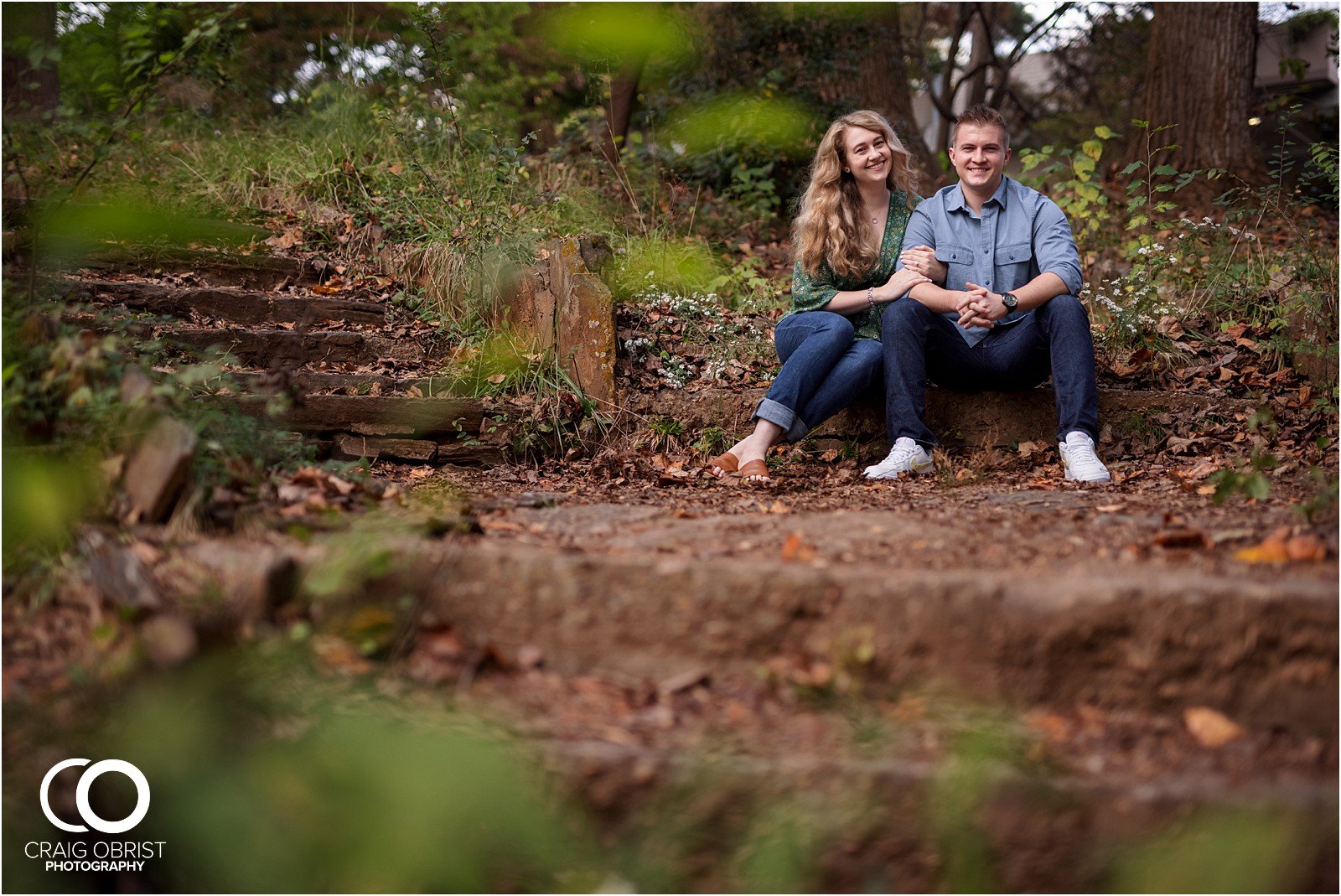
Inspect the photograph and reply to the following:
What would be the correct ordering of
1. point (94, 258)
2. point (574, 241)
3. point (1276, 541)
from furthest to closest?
1. point (94, 258)
2. point (574, 241)
3. point (1276, 541)

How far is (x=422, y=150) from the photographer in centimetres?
550

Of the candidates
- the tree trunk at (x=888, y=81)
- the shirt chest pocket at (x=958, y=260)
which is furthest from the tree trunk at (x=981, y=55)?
the shirt chest pocket at (x=958, y=260)

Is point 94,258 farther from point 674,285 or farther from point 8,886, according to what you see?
point 8,886

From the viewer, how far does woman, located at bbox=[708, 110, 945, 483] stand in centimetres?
351

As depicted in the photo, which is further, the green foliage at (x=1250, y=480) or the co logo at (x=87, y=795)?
the green foliage at (x=1250, y=480)

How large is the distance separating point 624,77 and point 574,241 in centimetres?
345

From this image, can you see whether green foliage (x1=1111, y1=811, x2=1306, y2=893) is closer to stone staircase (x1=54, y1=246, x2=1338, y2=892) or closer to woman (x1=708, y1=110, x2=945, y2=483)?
stone staircase (x1=54, y1=246, x2=1338, y2=892)

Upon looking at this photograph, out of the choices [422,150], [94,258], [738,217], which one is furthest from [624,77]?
[94,258]

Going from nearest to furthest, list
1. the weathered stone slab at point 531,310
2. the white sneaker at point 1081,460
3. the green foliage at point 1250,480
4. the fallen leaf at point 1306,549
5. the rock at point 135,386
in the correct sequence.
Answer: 1. the fallen leaf at point 1306,549
2. the rock at point 135,386
3. the green foliage at point 1250,480
4. the white sneaker at point 1081,460
5. the weathered stone slab at point 531,310

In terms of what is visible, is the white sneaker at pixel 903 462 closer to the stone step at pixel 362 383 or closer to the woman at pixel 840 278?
the woman at pixel 840 278

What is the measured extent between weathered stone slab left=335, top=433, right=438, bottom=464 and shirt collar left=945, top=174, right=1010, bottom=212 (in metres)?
2.19

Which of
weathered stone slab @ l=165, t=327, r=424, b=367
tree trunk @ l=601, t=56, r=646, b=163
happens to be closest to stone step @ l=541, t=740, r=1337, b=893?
weathered stone slab @ l=165, t=327, r=424, b=367

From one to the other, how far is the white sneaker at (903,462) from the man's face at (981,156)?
3.32 ft

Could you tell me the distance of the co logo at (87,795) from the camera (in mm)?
1587
